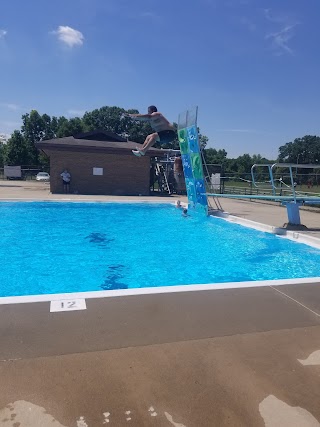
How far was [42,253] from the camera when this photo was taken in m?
8.11

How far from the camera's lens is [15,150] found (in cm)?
4462

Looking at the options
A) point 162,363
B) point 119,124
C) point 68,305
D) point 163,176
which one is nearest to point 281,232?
point 68,305

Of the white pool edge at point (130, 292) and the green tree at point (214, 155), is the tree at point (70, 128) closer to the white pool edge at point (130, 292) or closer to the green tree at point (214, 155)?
the green tree at point (214, 155)

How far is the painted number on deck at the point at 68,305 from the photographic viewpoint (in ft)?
11.5

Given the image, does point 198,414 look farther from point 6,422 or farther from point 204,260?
point 204,260

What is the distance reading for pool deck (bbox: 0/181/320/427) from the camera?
207 cm

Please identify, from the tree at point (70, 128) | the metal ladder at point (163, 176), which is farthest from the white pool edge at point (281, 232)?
the tree at point (70, 128)

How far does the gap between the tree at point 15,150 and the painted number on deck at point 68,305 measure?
45.5m

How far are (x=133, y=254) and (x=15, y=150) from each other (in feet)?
137

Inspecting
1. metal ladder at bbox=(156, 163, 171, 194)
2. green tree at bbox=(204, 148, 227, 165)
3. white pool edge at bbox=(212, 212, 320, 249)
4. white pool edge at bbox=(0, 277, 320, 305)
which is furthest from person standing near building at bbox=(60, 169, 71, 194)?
green tree at bbox=(204, 148, 227, 165)

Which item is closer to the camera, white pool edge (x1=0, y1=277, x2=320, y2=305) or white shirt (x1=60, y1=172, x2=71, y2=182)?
white pool edge (x1=0, y1=277, x2=320, y2=305)

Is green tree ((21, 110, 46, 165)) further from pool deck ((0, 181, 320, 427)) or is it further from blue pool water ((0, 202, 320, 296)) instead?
pool deck ((0, 181, 320, 427))

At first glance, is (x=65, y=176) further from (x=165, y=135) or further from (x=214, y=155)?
(x=214, y=155)

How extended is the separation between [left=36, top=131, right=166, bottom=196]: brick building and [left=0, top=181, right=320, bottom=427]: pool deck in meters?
17.9
